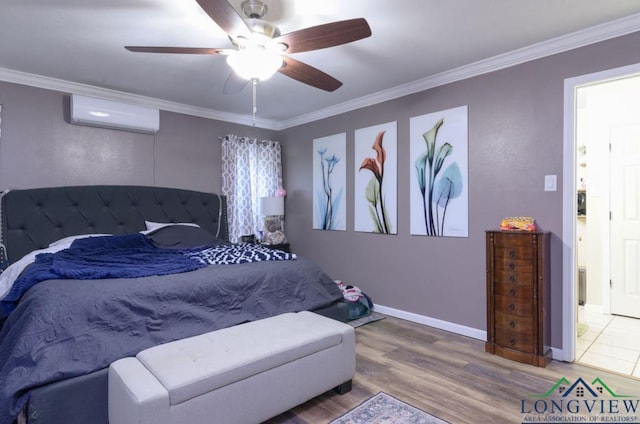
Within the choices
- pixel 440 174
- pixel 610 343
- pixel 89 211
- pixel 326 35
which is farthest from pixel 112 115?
pixel 610 343

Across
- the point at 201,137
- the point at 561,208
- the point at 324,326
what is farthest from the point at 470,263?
the point at 201,137

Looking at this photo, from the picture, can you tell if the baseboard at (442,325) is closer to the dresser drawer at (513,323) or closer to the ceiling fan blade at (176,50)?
the dresser drawer at (513,323)

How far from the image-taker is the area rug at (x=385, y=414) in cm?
181

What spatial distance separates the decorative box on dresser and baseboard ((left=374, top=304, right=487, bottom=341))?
288 mm

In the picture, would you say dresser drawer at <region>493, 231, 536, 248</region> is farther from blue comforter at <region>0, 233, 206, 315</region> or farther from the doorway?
blue comforter at <region>0, 233, 206, 315</region>

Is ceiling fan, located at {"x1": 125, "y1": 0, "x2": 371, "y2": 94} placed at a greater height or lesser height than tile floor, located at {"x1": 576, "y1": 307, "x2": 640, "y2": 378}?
greater

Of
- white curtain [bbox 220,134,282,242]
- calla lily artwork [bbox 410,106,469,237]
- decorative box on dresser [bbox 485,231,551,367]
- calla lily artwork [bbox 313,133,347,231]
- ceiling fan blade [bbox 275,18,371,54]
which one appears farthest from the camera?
white curtain [bbox 220,134,282,242]

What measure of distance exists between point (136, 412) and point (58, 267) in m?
1.15

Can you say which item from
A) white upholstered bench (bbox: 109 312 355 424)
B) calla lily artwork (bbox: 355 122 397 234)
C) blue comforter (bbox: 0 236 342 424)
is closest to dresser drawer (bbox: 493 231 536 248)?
calla lily artwork (bbox: 355 122 397 234)

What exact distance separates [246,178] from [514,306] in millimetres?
3290

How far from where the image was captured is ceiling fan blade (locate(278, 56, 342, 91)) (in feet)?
7.11

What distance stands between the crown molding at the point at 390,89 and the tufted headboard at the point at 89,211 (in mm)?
960

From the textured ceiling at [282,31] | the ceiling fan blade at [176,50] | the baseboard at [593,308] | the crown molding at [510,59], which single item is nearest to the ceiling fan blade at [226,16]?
the ceiling fan blade at [176,50]

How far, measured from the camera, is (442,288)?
3232 millimetres
